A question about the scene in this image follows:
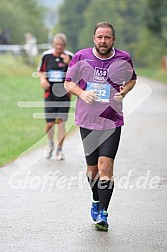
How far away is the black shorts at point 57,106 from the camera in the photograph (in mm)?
13484

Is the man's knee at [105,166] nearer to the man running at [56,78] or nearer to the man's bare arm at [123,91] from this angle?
the man's bare arm at [123,91]

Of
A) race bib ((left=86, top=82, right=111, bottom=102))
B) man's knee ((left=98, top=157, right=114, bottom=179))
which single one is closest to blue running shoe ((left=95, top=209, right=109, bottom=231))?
man's knee ((left=98, top=157, right=114, bottom=179))

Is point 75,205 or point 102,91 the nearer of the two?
point 102,91

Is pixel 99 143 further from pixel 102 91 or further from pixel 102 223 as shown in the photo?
Result: pixel 102 223

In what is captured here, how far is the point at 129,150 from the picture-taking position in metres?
15.1

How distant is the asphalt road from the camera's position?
7383 mm

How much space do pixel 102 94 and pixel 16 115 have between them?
1372 cm

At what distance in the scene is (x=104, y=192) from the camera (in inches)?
318

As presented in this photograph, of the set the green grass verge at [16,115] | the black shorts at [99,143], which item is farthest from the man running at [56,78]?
the black shorts at [99,143]

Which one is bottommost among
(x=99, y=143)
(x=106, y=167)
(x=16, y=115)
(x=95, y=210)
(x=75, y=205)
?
(x=16, y=115)

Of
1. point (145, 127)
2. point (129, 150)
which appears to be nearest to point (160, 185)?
point (129, 150)

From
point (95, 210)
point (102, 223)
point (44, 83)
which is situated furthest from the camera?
point (44, 83)

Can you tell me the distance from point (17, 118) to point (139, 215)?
1243cm

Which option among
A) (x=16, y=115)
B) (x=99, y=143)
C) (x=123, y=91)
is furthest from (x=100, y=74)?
(x=16, y=115)
